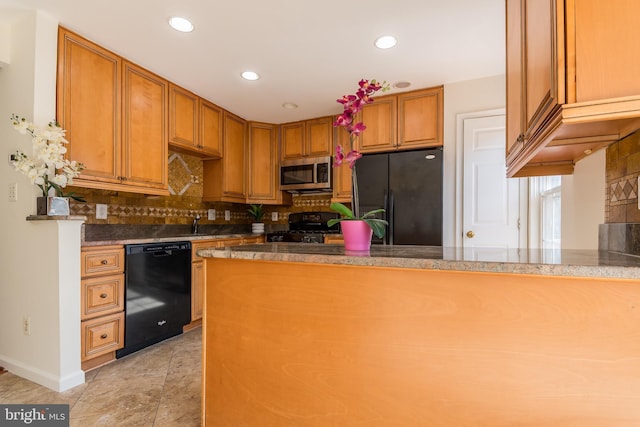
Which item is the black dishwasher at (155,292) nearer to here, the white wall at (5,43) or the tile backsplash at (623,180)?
the white wall at (5,43)

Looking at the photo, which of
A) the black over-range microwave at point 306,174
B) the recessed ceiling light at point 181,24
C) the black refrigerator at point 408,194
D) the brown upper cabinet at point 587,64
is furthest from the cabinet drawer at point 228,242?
the brown upper cabinet at point 587,64

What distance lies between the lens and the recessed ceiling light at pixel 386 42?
240 cm

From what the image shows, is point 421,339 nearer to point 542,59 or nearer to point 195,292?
point 542,59

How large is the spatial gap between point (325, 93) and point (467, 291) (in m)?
2.88

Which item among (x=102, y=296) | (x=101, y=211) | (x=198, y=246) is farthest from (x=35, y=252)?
(x=198, y=246)

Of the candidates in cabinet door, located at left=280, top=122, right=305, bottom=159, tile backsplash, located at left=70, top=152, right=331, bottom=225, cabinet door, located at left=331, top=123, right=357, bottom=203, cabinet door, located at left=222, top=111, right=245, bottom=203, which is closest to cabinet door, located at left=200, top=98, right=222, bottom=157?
cabinet door, located at left=222, top=111, right=245, bottom=203

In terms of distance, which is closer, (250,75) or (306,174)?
(250,75)

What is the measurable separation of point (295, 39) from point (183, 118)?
4.99 feet

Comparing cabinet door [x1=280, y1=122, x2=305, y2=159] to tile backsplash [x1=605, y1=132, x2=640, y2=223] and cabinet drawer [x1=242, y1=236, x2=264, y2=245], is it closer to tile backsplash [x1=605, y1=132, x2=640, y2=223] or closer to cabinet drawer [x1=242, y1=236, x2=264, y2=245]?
cabinet drawer [x1=242, y1=236, x2=264, y2=245]

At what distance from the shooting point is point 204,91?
3.35 m

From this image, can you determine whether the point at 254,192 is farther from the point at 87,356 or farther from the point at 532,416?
the point at 532,416

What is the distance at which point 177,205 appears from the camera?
3.71 meters

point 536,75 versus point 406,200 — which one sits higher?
point 536,75

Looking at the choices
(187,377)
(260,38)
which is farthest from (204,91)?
(187,377)
